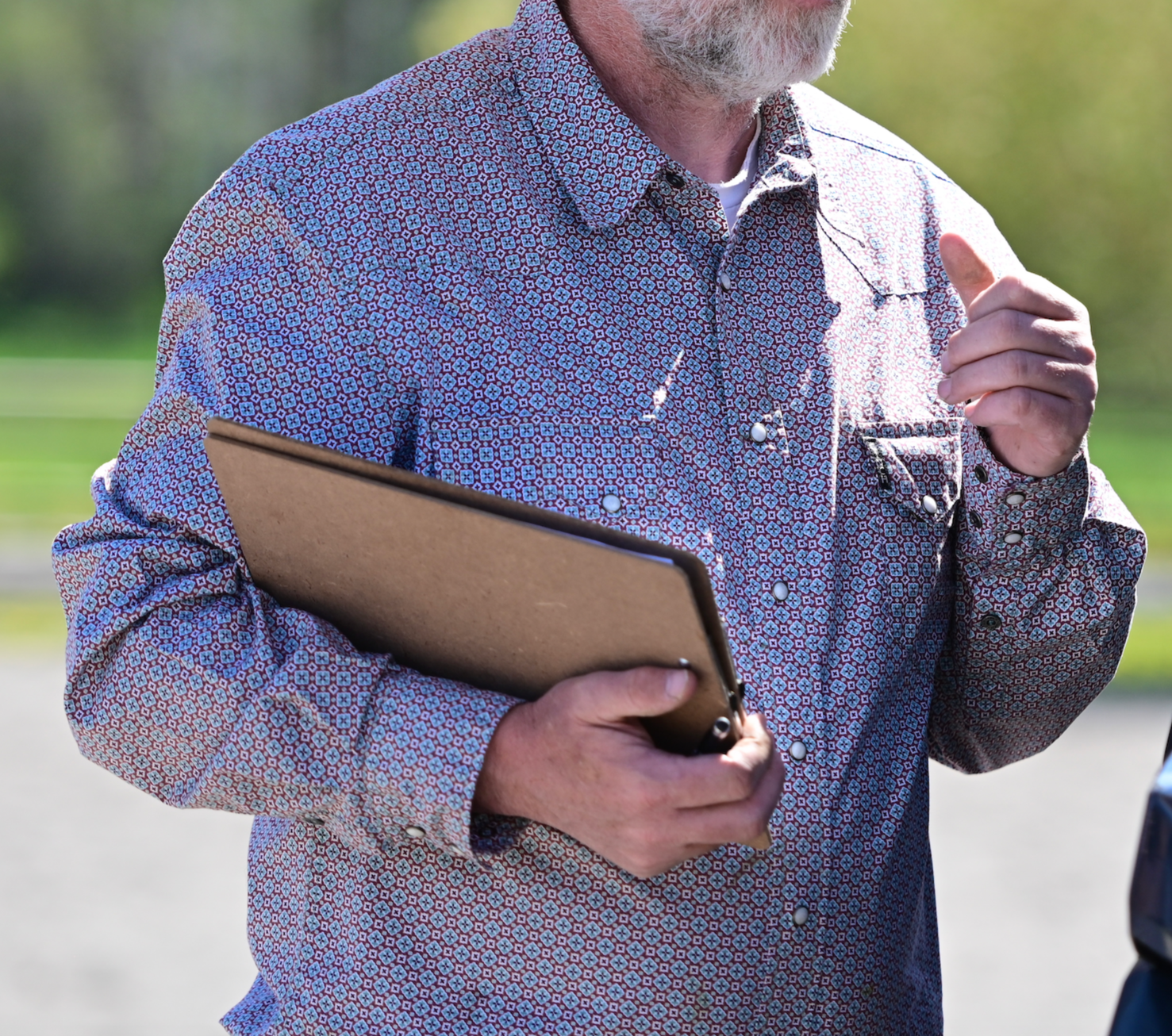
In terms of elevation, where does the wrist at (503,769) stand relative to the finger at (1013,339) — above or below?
below

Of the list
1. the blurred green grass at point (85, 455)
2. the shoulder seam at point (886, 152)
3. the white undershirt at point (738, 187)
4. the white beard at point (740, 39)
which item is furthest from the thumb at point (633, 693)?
the blurred green grass at point (85, 455)

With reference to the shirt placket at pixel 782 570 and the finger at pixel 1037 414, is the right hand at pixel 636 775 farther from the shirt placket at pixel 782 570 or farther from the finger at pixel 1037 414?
the finger at pixel 1037 414

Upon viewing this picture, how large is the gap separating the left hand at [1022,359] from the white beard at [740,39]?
30 cm

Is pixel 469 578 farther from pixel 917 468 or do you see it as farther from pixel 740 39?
pixel 740 39

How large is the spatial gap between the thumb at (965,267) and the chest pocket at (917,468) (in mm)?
176

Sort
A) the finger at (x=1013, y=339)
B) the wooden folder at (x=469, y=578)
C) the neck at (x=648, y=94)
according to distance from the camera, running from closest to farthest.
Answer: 1. the wooden folder at (x=469, y=578)
2. the finger at (x=1013, y=339)
3. the neck at (x=648, y=94)

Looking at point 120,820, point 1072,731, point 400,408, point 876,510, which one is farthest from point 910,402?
point 1072,731

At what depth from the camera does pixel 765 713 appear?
1.66 m

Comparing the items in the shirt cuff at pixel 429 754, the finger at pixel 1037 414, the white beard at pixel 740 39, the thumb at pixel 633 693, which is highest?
the white beard at pixel 740 39

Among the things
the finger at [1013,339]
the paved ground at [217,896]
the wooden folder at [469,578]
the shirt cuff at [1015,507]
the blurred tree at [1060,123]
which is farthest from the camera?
the blurred tree at [1060,123]

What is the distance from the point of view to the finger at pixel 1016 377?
5.28ft

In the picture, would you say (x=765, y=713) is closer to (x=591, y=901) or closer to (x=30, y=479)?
(x=591, y=901)

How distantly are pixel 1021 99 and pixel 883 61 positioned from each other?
1296mm

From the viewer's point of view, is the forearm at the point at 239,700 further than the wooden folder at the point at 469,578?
Yes
